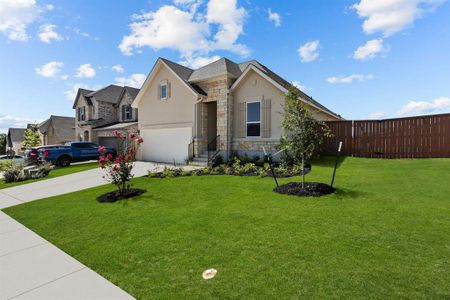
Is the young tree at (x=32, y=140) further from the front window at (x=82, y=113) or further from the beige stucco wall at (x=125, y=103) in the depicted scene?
the beige stucco wall at (x=125, y=103)

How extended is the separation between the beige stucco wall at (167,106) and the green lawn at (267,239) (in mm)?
9213

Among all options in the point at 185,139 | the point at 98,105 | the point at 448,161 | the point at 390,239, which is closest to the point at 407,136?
the point at 448,161

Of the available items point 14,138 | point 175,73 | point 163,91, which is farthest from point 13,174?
point 14,138

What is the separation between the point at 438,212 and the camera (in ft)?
15.0

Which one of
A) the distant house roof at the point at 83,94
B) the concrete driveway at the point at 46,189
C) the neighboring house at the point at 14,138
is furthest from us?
the neighboring house at the point at 14,138

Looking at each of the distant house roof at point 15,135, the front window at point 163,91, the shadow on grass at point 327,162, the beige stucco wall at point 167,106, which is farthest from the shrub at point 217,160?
the distant house roof at point 15,135

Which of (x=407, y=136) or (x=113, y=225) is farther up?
(x=407, y=136)

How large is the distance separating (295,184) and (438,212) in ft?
10.7

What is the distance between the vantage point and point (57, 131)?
120 ft

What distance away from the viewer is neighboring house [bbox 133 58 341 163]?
12875mm

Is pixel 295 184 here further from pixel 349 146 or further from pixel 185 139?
pixel 185 139

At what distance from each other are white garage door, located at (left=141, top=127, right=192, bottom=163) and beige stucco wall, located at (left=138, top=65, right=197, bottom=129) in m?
0.46

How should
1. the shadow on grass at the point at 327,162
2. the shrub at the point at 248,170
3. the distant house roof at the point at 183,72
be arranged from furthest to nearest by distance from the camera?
the distant house roof at the point at 183,72 < the shadow on grass at the point at 327,162 < the shrub at the point at 248,170

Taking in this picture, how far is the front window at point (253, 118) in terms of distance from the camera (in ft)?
43.5
